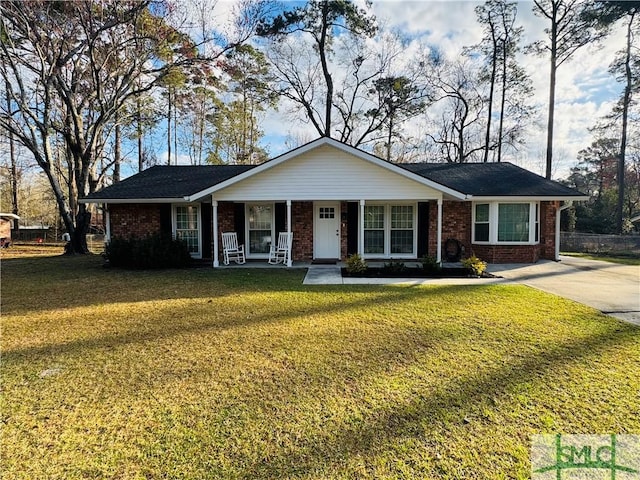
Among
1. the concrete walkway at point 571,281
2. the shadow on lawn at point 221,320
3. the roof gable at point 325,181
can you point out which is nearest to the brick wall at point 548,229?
the concrete walkway at point 571,281

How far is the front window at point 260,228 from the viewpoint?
479 inches

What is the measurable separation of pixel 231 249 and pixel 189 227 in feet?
6.68

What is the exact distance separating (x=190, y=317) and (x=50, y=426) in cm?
290

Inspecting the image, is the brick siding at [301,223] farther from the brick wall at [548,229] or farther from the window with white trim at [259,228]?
the window with white trim at [259,228]

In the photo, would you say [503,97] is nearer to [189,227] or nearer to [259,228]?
[259,228]

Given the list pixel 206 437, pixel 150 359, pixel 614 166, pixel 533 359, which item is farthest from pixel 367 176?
pixel 614 166

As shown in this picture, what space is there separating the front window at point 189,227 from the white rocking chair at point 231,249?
137 centimetres

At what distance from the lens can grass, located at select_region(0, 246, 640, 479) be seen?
7.47ft

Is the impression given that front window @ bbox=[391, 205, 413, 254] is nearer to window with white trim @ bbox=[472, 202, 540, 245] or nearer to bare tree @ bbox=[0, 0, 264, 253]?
window with white trim @ bbox=[472, 202, 540, 245]

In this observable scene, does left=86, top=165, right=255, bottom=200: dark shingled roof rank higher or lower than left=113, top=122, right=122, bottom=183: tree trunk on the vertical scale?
lower

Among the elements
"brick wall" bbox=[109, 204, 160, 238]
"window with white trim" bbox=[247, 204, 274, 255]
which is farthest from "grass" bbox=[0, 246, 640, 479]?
"brick wall" bbox=[109, 204, 160, 238]

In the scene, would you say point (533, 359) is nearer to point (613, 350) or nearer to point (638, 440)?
point (613, 350)

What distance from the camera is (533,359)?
3838mm

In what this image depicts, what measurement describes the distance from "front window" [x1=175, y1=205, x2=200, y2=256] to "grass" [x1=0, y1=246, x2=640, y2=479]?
20.5 feet
